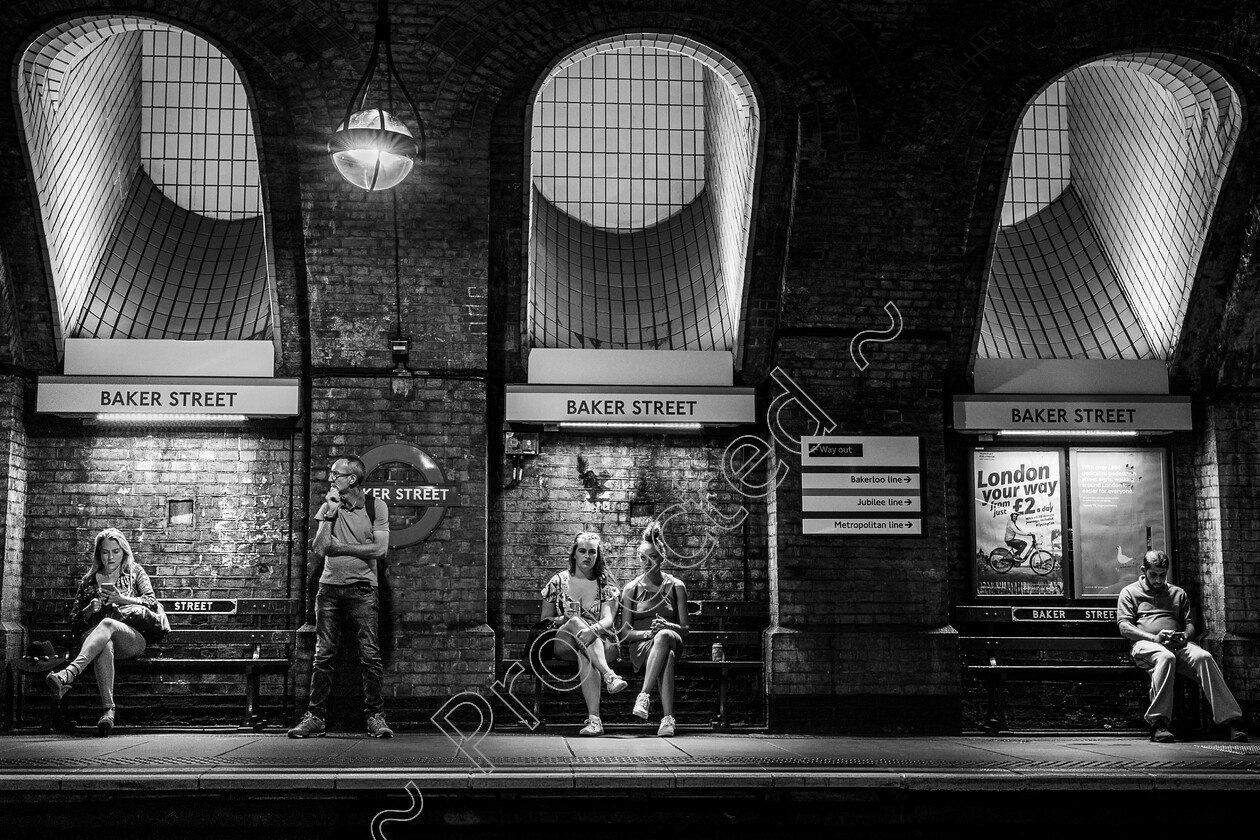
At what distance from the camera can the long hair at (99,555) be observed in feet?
31.6

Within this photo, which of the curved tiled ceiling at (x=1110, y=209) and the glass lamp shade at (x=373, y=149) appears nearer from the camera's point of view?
the glass lamp shade at (x=373, y=149)

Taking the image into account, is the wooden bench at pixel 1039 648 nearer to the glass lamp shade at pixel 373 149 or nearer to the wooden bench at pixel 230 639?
the wooden bench at pixel 230 639

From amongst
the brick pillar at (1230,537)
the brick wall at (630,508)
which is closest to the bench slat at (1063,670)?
the brick pillar at (1230,537)

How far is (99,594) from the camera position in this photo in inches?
376

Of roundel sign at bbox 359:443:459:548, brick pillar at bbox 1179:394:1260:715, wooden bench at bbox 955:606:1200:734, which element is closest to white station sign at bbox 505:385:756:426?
roundel sign at bbox 359:443:459:548

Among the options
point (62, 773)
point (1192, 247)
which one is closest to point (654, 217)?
point (1192, 247)

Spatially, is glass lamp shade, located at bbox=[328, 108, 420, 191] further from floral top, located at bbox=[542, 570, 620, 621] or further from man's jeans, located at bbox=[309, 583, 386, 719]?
floral top, located at bbox=[542, 570, 620, 621]

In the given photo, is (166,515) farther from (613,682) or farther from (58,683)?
(613,682)

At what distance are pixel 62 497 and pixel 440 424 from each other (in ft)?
11.2

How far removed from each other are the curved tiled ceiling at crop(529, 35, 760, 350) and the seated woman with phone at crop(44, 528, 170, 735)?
4093mm

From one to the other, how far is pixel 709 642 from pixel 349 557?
3.23 meters

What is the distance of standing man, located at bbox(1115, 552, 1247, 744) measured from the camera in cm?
970

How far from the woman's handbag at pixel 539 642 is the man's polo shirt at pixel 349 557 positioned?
1.37 metres

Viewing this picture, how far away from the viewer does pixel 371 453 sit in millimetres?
9992
